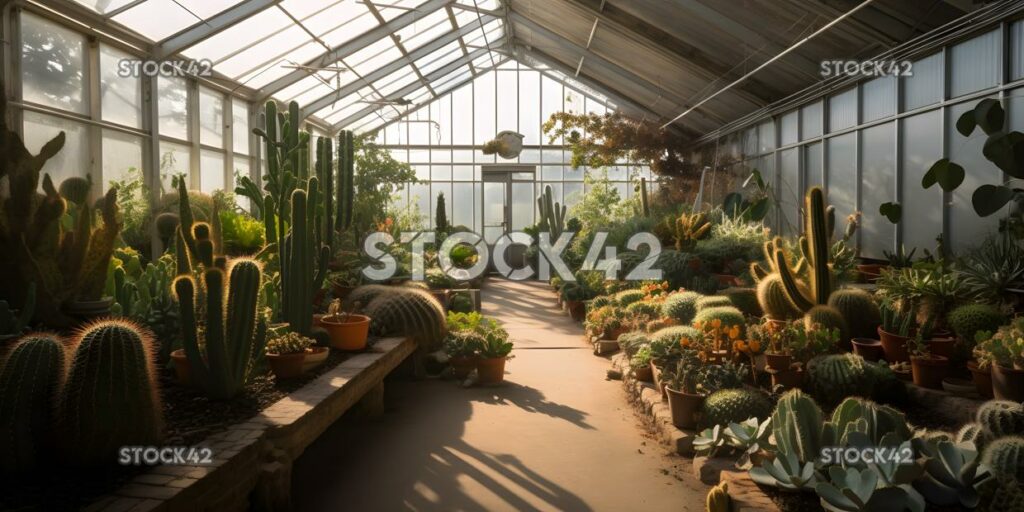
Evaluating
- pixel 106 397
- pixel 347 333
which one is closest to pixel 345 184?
pixel 347 333

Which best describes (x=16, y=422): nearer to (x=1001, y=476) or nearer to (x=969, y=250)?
(x=1001, y=476)

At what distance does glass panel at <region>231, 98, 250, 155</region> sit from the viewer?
11273 millimetres

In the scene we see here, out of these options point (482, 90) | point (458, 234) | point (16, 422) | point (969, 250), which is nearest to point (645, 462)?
point (16, 422)

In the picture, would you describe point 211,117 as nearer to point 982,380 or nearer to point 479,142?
point 479,142

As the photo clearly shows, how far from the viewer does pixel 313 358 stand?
3994 mm

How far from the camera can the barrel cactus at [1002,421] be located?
2691mm

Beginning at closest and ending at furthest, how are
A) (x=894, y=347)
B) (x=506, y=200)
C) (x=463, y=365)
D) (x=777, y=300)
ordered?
(x=894, y=347) < (x=777, y=300) < (x=463, y=365) < (x=506, y=200)

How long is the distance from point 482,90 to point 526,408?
1399 cm

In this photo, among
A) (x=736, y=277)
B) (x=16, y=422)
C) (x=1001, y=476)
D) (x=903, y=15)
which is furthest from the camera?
(x=736, y=277)

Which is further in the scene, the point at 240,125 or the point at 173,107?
the point at 240,125

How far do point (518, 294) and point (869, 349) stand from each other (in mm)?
7651

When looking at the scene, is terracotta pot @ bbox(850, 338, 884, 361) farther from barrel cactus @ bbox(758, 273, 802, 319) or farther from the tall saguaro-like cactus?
the tall saguaro-like cactus

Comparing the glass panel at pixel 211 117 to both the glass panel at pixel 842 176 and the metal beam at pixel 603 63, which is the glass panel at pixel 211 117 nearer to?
the metal beam at pixel 603 63

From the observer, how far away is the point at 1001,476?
7.66 ft
